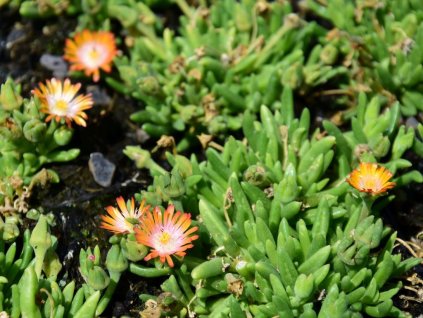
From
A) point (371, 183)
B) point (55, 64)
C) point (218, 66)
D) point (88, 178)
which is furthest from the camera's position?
point (55, 64)

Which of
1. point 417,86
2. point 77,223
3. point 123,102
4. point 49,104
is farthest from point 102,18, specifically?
point 417,86

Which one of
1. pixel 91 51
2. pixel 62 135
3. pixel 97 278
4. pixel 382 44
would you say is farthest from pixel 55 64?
pixel 382 44

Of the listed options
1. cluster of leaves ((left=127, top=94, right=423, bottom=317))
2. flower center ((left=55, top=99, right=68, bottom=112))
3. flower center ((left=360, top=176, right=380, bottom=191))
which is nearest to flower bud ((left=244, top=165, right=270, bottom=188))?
cluster of leaves ((left=127, top=94, right=423, bottom=317))

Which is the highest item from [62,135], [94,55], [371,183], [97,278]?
[94,55]

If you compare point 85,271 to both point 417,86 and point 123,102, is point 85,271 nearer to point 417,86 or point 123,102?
point 123,102

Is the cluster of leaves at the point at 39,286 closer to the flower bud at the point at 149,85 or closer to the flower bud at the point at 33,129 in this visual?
the flower bud at the point at 33,129

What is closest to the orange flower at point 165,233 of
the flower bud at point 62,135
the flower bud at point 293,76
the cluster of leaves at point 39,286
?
the cluster of leaves at point 39,286

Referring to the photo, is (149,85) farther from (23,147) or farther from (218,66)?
(23,147)
